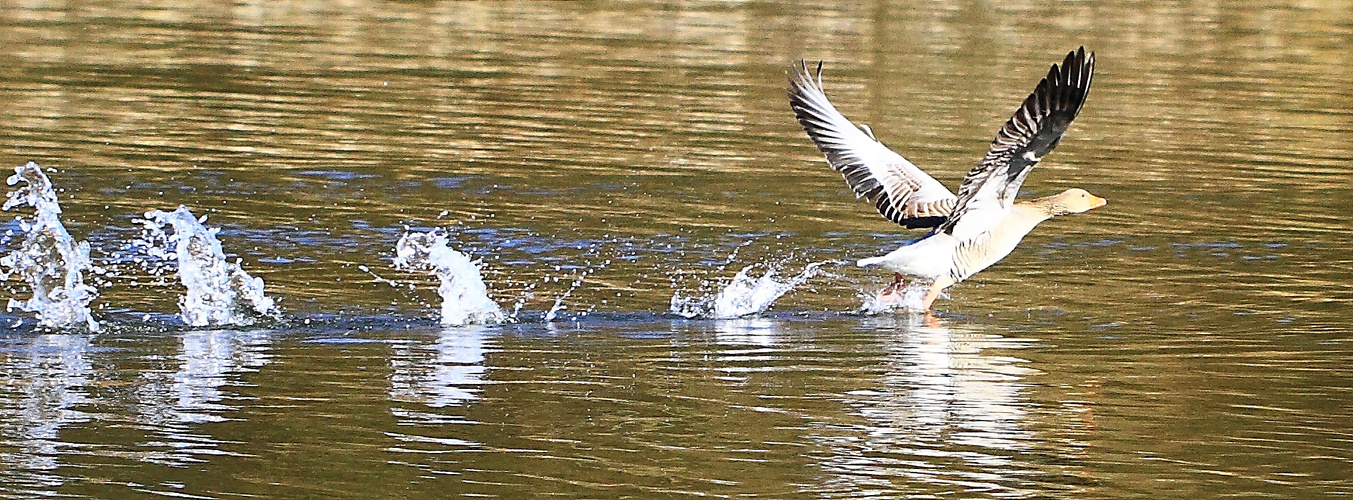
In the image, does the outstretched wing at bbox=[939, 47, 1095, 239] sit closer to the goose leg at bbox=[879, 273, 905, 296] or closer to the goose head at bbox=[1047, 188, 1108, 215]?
the goose head at bbox=[1047, 188, 1108, 215]

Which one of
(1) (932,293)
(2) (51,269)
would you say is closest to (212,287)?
(2) (51,269)

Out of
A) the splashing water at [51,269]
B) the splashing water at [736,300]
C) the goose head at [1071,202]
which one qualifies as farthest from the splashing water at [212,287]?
the goose head at [1071,202]

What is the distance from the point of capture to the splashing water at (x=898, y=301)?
35.9 feet

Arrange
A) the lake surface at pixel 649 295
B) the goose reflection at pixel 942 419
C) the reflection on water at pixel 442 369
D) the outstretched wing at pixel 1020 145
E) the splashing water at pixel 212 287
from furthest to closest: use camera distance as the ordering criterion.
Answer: the splashing water at pixel 212 287
the outstretched wing at pixel 1020 145
the reflection on water at pixel 442 369
the lake surface at pixel 649 295
the goose reflection at pixel 942 419

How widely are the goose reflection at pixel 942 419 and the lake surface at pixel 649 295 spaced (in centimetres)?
3

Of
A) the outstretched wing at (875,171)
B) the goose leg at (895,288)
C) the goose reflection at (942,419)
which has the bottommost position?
the goose reflection at (942,419)

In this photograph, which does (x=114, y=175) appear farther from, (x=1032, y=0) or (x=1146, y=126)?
(x=1032, y=0)

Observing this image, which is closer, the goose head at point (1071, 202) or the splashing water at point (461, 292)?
the splashing water at point (461, 292)

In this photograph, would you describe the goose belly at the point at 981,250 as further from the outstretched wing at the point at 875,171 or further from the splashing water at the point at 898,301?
the splashing water at the point at 898,301

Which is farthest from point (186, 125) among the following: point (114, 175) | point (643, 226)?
point (643, 226)

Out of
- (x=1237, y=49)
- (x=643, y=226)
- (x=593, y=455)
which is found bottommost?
(x=593, y=455)

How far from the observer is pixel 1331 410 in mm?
8469

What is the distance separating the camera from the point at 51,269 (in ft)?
33.0

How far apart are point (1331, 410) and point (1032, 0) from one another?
28.0 metres
